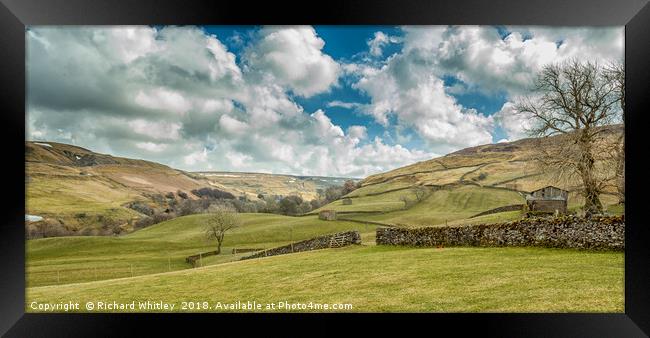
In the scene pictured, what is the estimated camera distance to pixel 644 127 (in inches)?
154

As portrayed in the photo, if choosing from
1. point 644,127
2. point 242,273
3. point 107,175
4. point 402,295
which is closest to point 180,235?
point 107,175

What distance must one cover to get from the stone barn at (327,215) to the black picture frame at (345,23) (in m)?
25.5

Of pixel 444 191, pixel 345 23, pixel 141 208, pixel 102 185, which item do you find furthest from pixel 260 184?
pixel 345 23

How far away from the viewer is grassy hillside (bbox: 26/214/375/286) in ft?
55.8

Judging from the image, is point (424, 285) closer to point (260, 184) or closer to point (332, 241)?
point (332, 241)

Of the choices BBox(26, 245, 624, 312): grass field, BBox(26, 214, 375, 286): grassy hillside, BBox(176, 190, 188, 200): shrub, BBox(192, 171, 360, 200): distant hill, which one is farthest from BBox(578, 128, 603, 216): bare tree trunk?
BBox(176, 190, 188, 200): shrub

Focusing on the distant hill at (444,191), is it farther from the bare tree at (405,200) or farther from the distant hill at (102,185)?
the distant hill at (102,185)

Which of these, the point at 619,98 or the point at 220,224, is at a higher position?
the point at 619,98

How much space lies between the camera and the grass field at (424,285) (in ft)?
15.0

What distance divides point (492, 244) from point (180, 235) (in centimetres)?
2374

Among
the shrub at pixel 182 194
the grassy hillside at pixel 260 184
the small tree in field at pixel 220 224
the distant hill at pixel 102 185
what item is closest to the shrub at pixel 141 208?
the distant hill at pixel 102 185

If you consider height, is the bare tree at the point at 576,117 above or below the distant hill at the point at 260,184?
above

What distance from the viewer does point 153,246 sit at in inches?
Result: 940

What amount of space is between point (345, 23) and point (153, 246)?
24323mm
